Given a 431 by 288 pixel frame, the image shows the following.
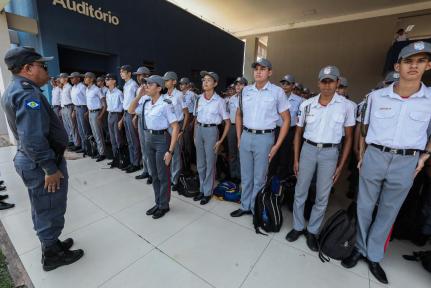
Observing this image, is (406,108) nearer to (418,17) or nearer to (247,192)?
(247,192)

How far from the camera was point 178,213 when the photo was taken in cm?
251

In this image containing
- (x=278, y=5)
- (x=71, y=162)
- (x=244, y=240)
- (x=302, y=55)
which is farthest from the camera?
(x=302, y=55)

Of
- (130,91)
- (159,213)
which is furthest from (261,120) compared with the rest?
(130,91)

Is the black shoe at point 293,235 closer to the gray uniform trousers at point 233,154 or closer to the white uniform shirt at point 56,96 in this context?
the gray uniform trousers at point 233,154

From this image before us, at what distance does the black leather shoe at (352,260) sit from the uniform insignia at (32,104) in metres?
2.71

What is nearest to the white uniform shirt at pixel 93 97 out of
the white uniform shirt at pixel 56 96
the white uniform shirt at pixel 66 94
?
the white uniform shirt at pixel 66 94

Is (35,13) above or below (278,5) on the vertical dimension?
below

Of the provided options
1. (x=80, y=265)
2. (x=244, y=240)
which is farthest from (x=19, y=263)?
(x=244, y=240)

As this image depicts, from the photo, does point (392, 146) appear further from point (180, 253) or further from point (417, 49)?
point (180, 253)

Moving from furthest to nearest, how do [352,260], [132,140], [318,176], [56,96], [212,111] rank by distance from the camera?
[56,96] → [132,140] → [212,111] → [318,176] → [352,260]

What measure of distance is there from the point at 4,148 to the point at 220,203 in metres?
5.37

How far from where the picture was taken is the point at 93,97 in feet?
13.1

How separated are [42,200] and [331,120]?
2.43 metres

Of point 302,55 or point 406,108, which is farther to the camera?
point 302,55
